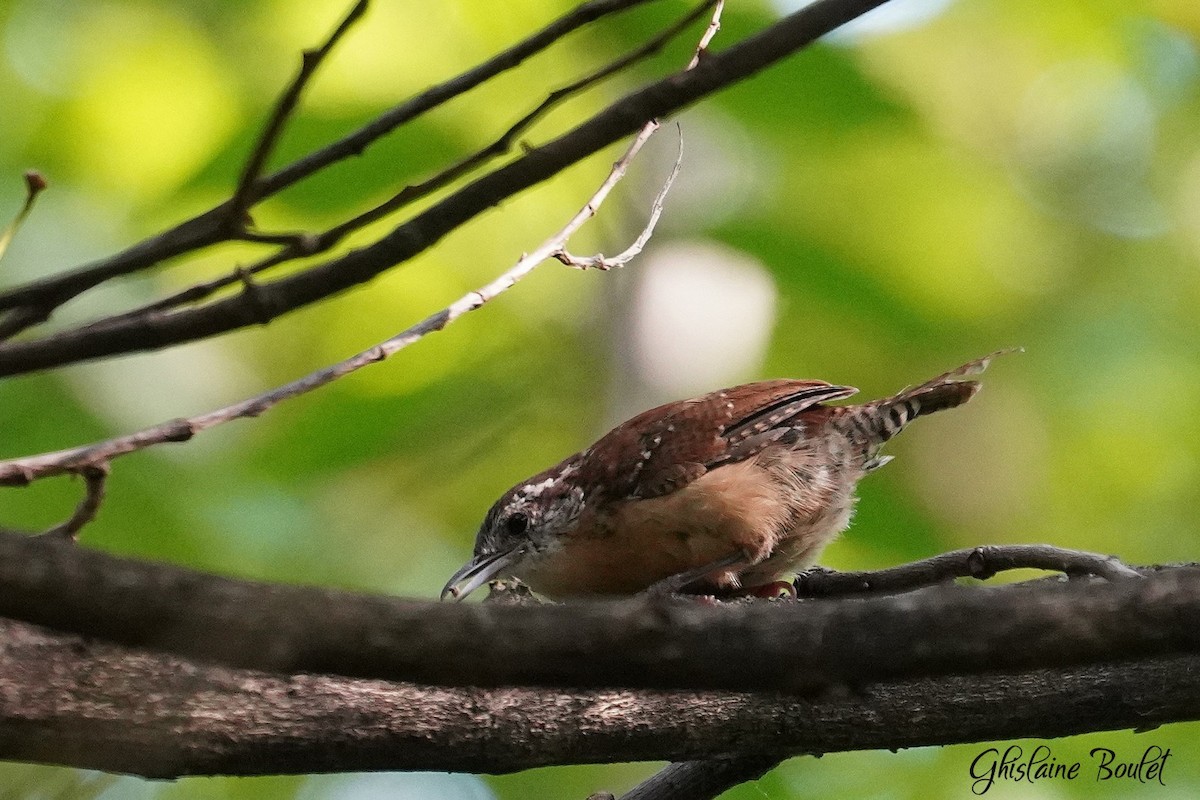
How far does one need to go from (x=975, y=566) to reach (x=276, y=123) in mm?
2560

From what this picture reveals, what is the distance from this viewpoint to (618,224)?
5.63 m

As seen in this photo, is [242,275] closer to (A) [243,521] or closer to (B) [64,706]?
(B) [64,706]

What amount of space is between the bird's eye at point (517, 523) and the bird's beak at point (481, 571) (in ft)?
0.19

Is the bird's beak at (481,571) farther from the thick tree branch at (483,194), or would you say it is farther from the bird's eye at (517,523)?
the thick tree branch at (483,194)

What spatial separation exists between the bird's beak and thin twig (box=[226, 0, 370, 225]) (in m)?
2.75

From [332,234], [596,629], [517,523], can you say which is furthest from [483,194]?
[517,523]

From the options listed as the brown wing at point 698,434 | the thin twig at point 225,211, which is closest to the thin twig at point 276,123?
the thin twig at point 225,211

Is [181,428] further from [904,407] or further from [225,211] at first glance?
[904,407]

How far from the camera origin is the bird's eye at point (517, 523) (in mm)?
4512

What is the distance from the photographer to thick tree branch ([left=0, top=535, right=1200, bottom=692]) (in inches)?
60.5

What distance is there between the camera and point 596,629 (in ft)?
5.94

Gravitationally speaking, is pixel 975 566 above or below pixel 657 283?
below

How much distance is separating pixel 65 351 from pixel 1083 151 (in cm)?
775

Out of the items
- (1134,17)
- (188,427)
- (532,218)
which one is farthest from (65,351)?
(1134,17)
